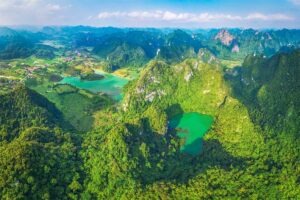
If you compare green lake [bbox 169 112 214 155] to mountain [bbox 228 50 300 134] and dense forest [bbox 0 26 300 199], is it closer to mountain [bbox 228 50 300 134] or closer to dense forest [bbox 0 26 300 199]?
dense forest [bbox 0 26 300 199]

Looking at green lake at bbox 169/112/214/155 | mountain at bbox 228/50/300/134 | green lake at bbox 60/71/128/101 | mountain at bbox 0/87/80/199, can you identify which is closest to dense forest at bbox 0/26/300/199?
mountain at bbox 0/87/80/199

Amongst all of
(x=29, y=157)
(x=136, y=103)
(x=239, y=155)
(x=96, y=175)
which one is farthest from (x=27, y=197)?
(x=136, y=103)

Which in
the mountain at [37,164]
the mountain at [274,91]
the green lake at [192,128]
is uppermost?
the mountain at [274,91]

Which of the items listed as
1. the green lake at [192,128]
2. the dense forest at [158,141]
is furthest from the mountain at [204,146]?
the green lake at [192,128]

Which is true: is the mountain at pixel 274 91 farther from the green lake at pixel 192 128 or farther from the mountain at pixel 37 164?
the mountain at pixel 37 164

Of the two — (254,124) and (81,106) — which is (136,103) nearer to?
(81,106)

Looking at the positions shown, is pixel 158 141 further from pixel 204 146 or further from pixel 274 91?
pixel 274 91
